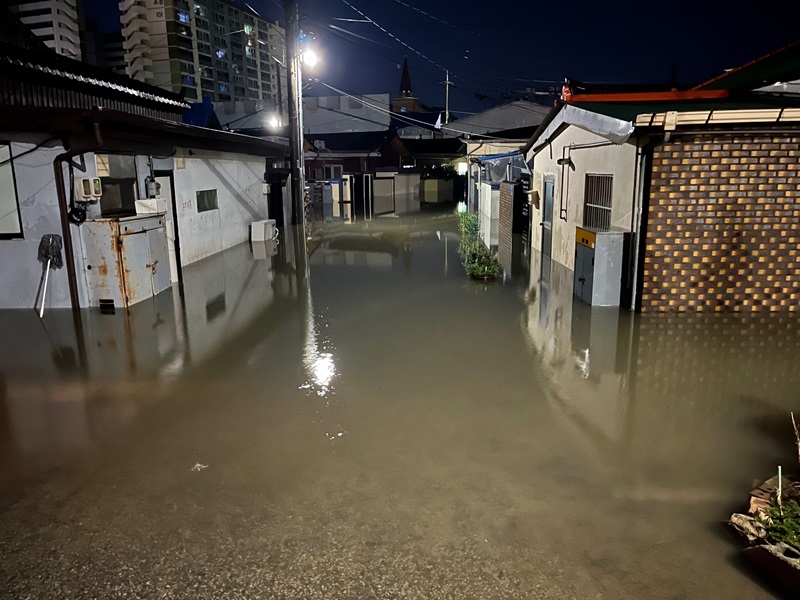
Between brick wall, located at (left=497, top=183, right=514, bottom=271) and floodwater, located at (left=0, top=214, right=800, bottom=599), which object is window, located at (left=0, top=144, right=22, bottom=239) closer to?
floodwater, located at (left=0, top=214, right=800, bottom=599)

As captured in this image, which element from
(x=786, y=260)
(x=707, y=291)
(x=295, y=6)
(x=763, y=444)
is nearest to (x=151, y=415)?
(x=763, y=444)

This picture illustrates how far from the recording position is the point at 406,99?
86.6 meters

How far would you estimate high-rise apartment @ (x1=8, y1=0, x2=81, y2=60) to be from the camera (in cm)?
4506

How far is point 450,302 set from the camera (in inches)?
399

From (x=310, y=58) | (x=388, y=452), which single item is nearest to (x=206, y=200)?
(x=310, y=58)

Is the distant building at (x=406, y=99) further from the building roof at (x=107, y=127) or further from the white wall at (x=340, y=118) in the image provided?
the building roof at (x=107, y=127)

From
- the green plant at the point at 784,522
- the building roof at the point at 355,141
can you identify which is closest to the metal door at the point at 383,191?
the building roof at the point at 355,141

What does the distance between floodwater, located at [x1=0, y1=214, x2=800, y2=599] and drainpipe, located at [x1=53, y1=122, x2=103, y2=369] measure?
0.64 meters

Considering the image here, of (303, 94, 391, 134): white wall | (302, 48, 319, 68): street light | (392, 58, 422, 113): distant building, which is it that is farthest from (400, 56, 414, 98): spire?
(302, 48, 319, 68): street light

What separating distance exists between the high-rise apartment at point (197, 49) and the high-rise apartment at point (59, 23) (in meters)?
14.1

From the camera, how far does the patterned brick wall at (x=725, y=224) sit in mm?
8266

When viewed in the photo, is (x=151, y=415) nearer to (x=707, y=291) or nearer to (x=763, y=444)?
(x=763, y=444)

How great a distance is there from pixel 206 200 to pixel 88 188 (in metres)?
6.22

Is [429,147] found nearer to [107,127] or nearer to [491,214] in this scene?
[491,214]
